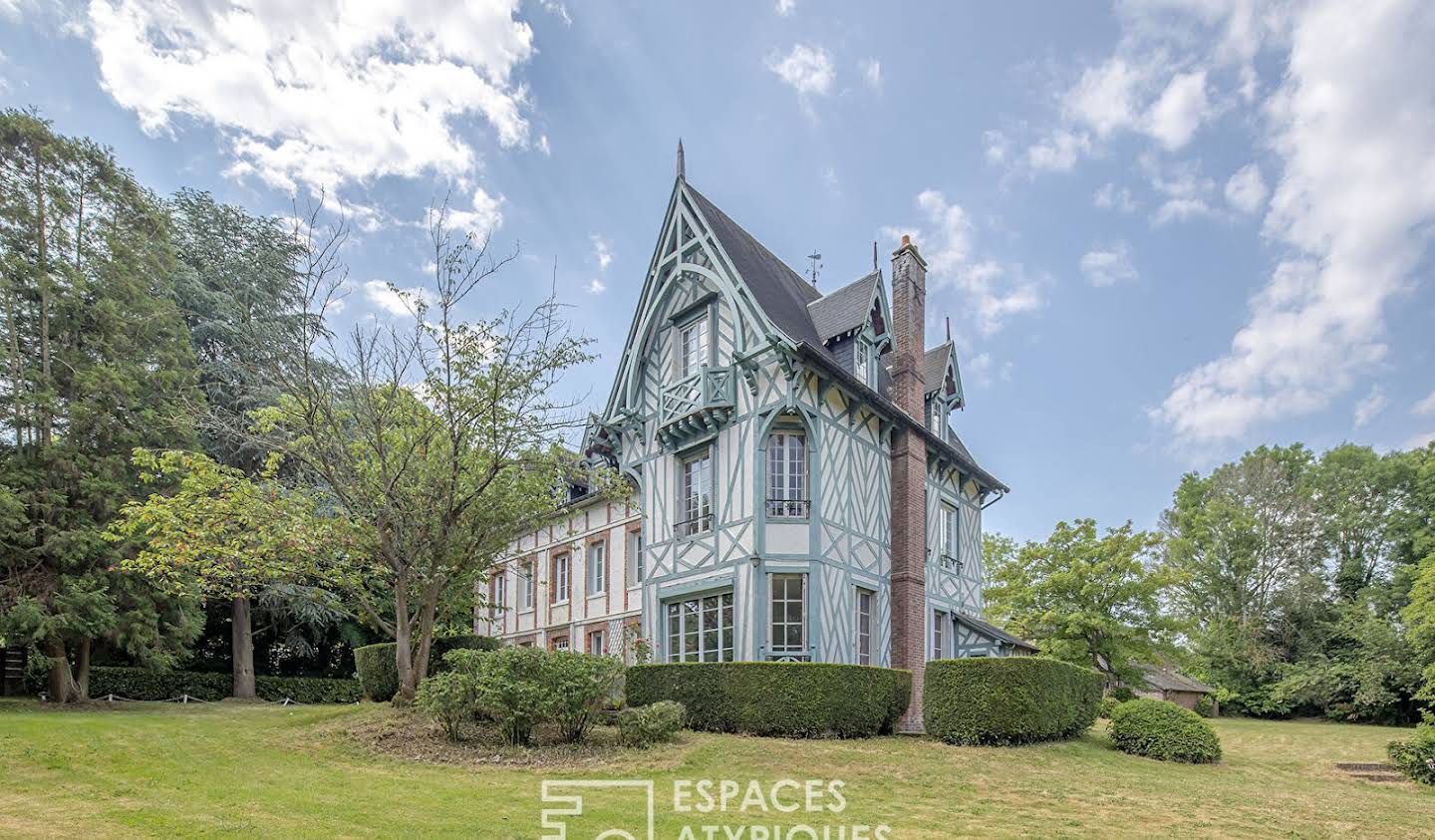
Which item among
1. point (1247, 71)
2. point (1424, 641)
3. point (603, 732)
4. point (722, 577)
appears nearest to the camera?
point (603, 732)

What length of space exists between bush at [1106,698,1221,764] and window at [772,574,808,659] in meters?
5.38

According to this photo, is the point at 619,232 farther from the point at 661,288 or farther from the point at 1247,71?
the point at 1247,71

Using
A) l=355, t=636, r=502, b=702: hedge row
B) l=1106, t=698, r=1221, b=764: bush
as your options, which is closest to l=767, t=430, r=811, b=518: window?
l=1106, t=698, r=1221, b=764: bush

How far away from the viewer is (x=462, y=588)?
18.5 m

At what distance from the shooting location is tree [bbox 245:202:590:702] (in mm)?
13430

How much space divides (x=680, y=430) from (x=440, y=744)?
794 centimetres

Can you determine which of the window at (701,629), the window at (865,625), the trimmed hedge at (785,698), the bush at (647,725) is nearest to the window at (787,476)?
the window at (701,629)

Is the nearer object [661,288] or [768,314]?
[768,314]

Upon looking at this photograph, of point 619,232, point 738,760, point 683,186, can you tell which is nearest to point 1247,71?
point 683,186

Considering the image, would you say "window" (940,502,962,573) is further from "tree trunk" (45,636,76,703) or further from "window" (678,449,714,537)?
"tree trunk" (45,636,76,703)

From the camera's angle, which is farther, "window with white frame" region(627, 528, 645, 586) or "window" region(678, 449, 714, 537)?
"window with white frame" region(627, 528, 645, 586)

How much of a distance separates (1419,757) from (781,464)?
11345 millimetres

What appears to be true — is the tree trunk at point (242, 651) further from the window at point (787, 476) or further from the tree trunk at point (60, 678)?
the window at point (787, 476)

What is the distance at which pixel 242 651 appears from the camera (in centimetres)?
2642
